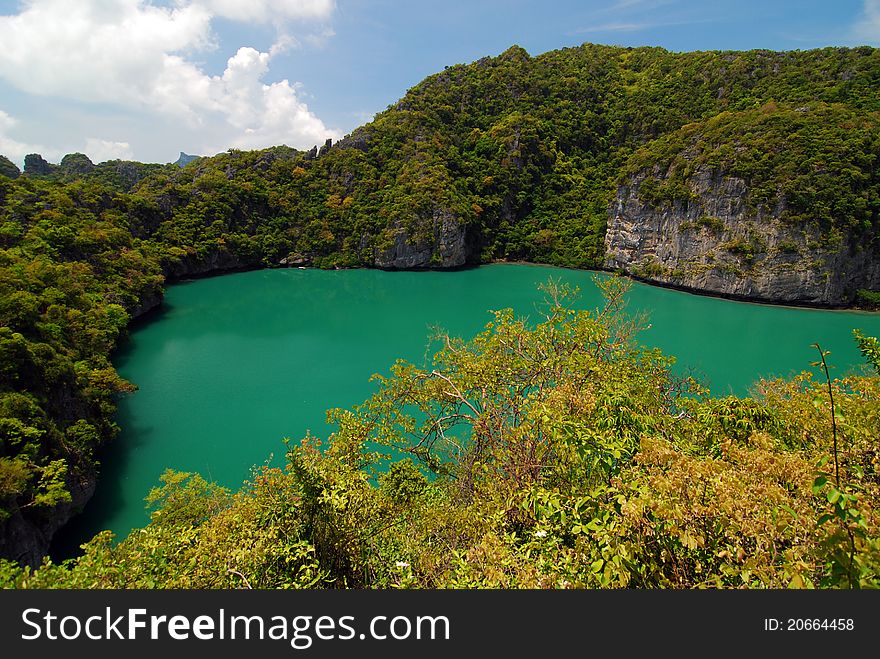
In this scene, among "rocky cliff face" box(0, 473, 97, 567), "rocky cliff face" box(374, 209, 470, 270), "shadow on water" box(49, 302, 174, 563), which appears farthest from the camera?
"rocky cliff face" box(374, 209, 470, 270)

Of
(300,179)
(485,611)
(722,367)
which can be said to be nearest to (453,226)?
(300,179)

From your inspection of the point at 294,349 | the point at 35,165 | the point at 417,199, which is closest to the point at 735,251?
the point at 417,199

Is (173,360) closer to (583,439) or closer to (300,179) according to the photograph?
(583,439)

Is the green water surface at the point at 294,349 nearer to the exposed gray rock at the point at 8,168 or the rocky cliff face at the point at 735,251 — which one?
the rocky cliff face at the point at 735,251

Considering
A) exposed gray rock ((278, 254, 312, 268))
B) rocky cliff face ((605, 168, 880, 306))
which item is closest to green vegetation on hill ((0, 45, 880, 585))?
exposed gray rock ((278, 254, 312, 268))

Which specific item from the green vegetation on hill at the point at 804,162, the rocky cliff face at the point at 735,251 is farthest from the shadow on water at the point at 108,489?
the green vegetation on hill at the point at 804,162

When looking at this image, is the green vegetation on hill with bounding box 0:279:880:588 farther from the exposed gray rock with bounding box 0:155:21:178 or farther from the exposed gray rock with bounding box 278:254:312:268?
the exposed gray rock with bounding box 0:155:21:178

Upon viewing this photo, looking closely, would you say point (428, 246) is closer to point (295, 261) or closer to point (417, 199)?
point (417, 199)
